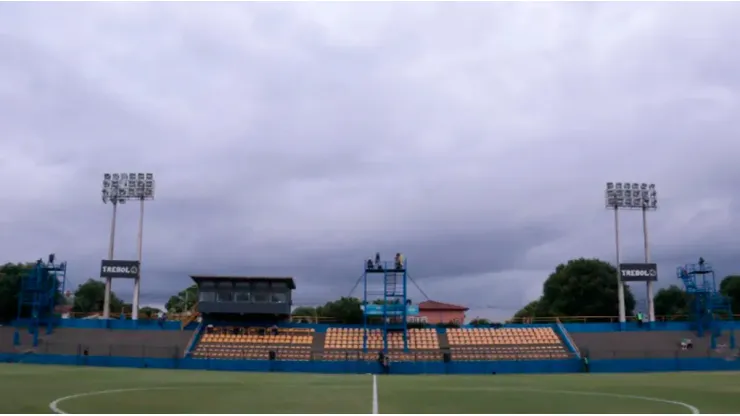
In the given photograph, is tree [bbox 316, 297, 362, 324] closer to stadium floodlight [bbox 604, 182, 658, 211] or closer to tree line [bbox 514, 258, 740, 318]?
tree line [bbox 514, 258, 740, 318]

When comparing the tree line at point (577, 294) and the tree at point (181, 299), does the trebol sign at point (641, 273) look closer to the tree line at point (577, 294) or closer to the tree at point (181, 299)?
the tree line at point (577, 294)

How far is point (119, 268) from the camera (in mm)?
72750

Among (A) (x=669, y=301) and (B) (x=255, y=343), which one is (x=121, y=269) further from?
(A) (x=669, y=301)

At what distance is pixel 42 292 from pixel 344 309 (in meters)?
76.9

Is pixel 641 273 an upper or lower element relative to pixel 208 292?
upper

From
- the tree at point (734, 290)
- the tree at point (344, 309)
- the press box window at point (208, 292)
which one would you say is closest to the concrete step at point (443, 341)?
the press box window at point (208, 292)

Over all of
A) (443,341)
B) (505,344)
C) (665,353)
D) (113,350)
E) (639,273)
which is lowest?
(113,350)

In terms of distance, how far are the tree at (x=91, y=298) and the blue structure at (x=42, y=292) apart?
2900 inches


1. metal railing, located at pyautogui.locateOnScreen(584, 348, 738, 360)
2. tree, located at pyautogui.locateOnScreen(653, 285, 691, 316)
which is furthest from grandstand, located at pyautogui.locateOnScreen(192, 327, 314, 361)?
tree, located at pyautogui.locateOnScreen(653, 285, 691, 316)

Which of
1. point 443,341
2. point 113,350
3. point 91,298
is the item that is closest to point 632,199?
point 443,341

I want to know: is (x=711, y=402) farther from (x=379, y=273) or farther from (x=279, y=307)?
(x=279, y=307)

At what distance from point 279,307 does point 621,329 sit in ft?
119

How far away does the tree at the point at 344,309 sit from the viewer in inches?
5281

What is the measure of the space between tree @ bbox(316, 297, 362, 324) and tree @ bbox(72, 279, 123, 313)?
46.2 metres
